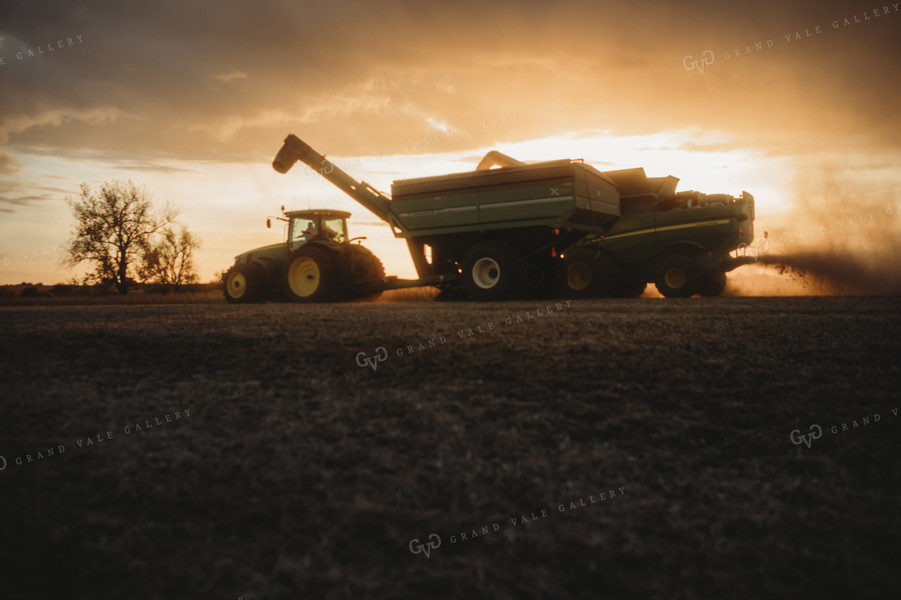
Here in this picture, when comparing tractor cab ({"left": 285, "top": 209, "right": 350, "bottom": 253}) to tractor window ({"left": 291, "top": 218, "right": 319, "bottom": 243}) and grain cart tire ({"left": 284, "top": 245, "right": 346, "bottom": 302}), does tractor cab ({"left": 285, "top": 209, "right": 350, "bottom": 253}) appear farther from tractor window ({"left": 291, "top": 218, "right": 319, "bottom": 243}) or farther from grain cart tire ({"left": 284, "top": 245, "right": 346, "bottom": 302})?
grain cart tire ({"left": 284, "top": 245, "right": 346, "bottom": 302})

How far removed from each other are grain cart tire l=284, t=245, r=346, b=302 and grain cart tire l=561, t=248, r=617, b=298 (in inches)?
Answer: 215

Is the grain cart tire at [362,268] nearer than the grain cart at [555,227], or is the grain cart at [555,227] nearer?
the grain cart at [555,227]

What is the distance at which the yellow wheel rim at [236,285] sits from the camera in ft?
53.8

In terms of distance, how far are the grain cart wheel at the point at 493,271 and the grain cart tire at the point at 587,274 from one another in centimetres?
170

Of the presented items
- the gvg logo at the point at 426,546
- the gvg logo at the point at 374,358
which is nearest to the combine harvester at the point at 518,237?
the gvg logo at the point at 374,358

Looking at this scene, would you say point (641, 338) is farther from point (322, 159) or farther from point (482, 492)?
point (322, 159)

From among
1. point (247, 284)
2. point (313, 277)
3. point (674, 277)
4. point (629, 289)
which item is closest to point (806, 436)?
point (674, 277)

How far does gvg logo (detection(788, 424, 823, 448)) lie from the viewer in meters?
4.25

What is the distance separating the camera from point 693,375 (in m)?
5.34

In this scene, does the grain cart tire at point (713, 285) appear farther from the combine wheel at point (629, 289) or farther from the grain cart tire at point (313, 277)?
the grain cart tire at point (313, 277)

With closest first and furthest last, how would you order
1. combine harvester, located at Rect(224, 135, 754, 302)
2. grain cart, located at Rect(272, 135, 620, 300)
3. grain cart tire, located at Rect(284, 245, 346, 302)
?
1. grain cart, located at Rect(272, 135, 620, 300)
2. combine harvester, located at Rect(224, 135, 754, 302)
3. grain cart tire, located at Rect(284, 245, 346, 302)

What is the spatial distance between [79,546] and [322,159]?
14212 mm

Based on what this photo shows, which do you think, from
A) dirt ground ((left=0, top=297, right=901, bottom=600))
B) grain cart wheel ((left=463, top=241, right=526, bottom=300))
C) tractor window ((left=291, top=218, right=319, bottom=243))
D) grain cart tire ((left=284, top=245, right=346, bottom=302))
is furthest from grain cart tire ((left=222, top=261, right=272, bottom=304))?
dirt ground ((left=0, top=297, right=901, bottom=600))

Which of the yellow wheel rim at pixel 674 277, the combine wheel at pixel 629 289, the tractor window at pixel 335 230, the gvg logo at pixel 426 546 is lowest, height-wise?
the gvg logo at pixel 426 546
